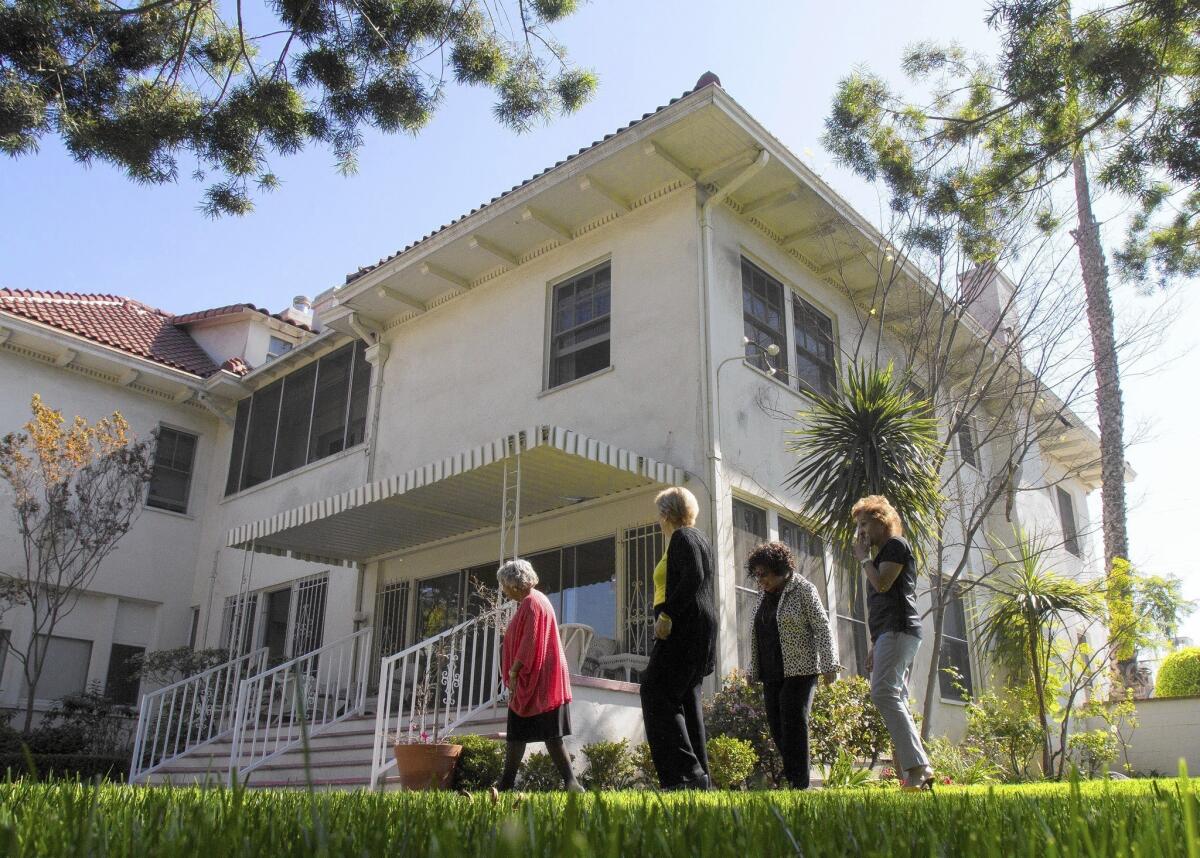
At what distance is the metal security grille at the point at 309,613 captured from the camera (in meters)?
13.9

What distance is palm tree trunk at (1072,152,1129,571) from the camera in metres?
12.7

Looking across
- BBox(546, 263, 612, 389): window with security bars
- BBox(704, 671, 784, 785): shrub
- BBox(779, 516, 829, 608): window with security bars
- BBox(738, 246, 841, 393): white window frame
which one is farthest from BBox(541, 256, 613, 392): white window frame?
BBox(704, 671, 784, 785): shrub

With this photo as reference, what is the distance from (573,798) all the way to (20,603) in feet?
49.4

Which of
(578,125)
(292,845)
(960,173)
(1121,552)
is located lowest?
(292,845)

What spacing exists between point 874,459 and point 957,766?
3072 mm

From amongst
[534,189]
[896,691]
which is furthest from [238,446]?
[896,691]

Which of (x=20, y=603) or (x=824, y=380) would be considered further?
(x=20, y=603)

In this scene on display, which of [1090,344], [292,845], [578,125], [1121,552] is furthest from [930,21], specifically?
[1121,552]

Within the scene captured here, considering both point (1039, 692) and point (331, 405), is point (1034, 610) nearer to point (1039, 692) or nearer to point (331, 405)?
point (1039, 692)

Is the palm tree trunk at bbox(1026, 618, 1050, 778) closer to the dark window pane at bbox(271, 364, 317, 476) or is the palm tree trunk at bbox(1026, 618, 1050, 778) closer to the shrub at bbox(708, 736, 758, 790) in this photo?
the shrub at bbox(708, 736, 758, 790)

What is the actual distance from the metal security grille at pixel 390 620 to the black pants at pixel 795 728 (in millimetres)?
8013

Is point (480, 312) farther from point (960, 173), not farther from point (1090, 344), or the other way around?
point (1090, 344)

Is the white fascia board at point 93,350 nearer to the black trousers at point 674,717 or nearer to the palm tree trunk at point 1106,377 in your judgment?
the black trousers at point 674,717

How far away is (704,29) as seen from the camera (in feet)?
23.6
